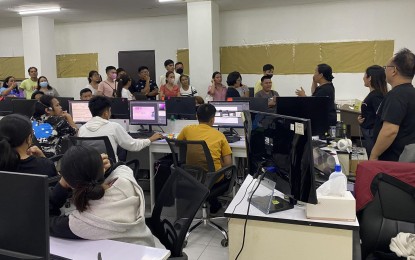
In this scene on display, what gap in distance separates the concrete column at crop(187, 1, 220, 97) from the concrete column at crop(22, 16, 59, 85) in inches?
148

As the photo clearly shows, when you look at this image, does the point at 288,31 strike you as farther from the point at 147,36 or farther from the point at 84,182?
the point at 84,182

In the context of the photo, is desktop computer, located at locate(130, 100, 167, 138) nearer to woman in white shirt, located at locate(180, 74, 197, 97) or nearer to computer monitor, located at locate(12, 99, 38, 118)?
computer monitor, located at locate(12, 99, 38, 118)

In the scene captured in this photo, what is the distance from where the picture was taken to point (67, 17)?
335 inches

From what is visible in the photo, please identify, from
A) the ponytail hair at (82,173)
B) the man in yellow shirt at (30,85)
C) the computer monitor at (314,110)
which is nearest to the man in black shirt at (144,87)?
the man in yellow shirt at (30,85)

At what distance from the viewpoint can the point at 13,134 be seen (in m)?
1.92

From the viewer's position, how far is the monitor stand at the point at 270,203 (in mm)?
1906

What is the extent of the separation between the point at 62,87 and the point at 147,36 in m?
2.81

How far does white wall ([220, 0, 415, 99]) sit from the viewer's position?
681 centimetres

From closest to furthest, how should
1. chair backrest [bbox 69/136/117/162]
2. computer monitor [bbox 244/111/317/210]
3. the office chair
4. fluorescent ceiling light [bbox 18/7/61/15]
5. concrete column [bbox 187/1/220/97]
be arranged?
computer monitor [bbox 244/111/317/210] < the office chair < chair backrest [bbox 69/136/117/162] < concrete column [bbox 187/1/220/97] < fluorescent ceiling light [bbox 18/7/61/15]

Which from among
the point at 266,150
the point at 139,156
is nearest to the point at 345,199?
the point at 266,150

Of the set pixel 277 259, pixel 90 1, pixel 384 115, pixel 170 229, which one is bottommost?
pixel 277 259

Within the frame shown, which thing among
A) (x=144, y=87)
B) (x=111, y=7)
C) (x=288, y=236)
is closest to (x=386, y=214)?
(x=288, y=236)

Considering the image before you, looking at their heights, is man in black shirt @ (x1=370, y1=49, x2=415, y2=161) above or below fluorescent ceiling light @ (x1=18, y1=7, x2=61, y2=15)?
below

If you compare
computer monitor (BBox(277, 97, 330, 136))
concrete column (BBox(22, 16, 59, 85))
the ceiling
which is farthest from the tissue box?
concrete column (BBox(22, 16, 59, 85))
